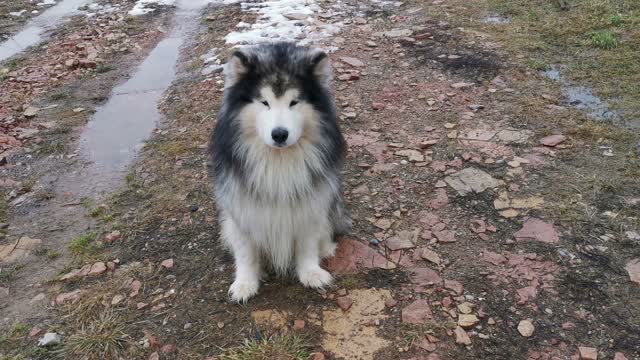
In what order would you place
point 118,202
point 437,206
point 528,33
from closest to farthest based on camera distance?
point 437,206, point 118,202, point 528,33

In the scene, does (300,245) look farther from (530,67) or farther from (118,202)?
(530,67)

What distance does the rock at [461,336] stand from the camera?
2941 millimetres

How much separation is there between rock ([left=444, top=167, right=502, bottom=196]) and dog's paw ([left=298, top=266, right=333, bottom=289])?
4.99 ft

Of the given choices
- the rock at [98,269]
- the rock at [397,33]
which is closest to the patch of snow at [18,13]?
the rock at [397,33]

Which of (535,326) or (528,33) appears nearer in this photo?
(535,326)

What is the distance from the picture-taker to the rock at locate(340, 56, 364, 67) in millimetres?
6578

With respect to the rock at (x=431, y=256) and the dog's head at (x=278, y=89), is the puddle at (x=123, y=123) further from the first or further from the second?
the rock at (x=431, y=256)

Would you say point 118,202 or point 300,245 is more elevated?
point 300,245

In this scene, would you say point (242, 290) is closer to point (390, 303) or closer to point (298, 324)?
point (298, 324)

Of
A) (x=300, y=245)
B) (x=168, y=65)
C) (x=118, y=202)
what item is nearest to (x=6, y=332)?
(x=118, y=202)

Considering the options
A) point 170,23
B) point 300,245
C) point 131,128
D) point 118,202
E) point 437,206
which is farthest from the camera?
point 170,23

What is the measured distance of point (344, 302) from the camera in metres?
3.22

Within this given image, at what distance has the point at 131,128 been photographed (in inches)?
228

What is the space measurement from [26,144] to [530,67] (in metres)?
5.92
